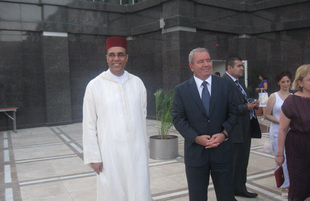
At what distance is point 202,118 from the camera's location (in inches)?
110

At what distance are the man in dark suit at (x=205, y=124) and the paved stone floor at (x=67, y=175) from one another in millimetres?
1395

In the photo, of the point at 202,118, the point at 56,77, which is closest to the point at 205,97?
the point at 202,118

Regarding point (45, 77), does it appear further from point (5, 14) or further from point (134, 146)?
point (134, 146)

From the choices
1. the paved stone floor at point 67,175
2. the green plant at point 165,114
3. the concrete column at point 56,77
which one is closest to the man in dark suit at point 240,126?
the paved stone floor at point 67,175

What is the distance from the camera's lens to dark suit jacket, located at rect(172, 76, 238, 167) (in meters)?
2.80

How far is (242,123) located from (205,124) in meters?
1.35

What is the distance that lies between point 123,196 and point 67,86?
9.34m

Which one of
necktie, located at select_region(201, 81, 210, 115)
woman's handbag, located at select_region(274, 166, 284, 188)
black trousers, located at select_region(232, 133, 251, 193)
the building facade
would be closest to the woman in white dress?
black trousers, located at select_region(232, 133, 251, 193)

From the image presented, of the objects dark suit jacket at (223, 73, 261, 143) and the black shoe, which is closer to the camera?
dark suit jacket at (223, 73, 261, 143)

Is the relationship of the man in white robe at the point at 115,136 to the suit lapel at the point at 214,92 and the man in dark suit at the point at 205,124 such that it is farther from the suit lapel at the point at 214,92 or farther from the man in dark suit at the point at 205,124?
the suit lapel at the point at 214,92

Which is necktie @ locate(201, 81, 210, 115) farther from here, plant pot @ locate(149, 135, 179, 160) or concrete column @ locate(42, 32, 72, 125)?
concrete column @ locate(42, 32, 72, 125)

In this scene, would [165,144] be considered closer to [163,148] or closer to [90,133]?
[163,148]

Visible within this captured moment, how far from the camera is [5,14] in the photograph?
34.5 ft

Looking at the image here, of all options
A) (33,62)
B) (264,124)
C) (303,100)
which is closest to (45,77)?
(33,62)
